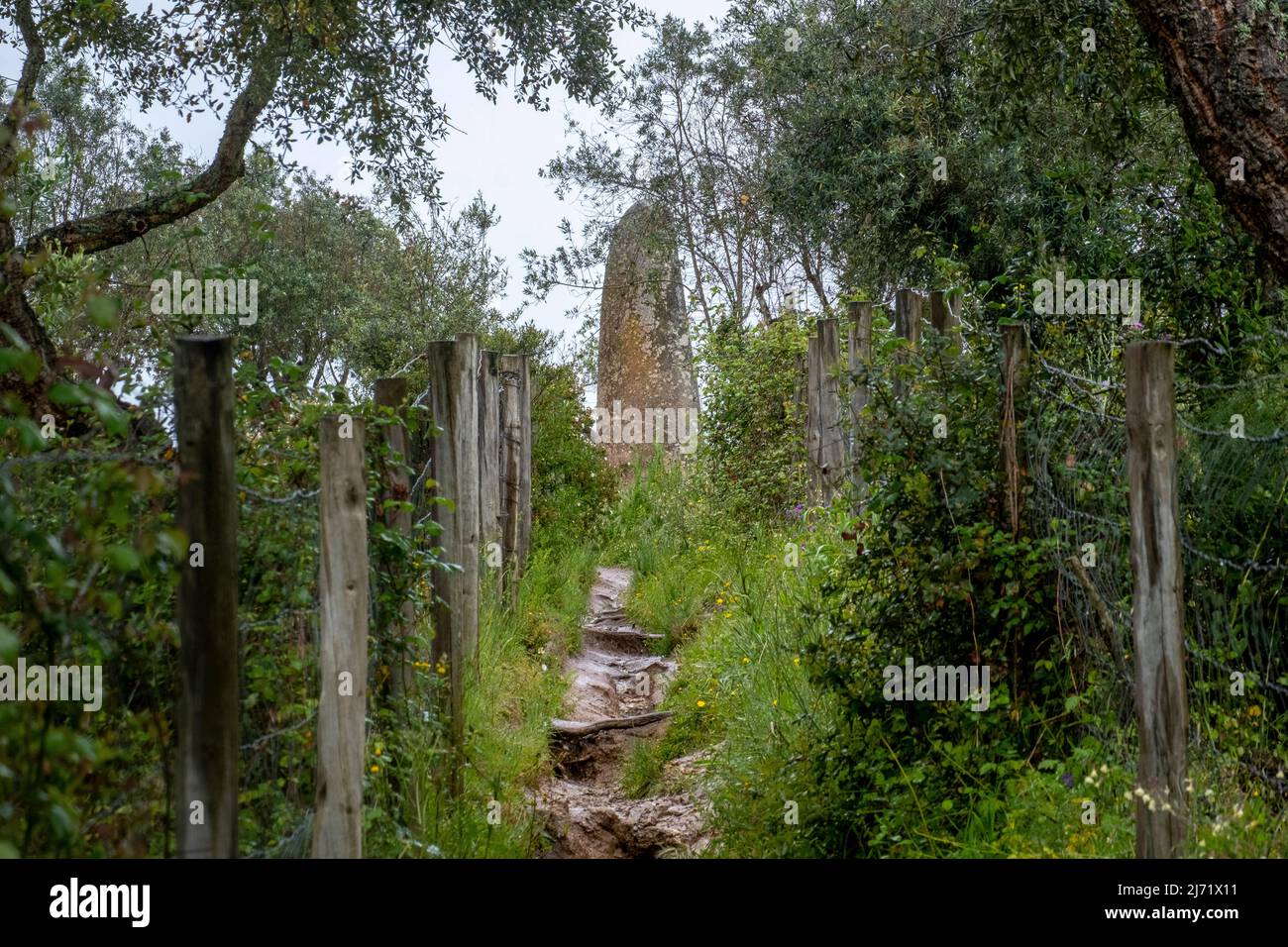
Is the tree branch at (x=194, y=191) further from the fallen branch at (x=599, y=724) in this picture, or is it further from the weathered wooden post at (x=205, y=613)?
the weathered wooden post at (x=205, y=613)

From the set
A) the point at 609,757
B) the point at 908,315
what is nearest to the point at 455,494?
the point at 609,757

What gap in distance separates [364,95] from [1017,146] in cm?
697

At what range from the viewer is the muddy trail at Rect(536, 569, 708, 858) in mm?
6723

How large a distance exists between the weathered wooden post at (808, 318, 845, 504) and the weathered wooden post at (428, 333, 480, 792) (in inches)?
165

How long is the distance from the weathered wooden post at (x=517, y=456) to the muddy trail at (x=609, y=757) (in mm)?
1144

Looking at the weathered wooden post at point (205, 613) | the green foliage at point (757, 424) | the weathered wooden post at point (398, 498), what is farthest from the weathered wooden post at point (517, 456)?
the weathered wooden post at point (205, 613)

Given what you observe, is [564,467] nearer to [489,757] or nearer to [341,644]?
[489,757]

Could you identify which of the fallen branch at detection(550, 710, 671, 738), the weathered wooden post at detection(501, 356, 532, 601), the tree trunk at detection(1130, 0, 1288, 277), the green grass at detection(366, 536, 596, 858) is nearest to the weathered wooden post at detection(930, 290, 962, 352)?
the tree trunk at detection(1130, 0, 1288, 277)

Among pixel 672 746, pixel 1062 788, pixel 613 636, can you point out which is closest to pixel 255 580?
pixel 1062 788

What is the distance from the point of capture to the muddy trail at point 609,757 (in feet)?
22.1

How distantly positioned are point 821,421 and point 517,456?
3330mm

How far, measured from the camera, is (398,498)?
5.26 m

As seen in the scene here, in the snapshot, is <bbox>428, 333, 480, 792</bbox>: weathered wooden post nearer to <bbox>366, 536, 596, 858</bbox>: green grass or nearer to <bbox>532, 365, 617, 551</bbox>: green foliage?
<bbox>366, 536, 596, 858</bbox>: green grass
